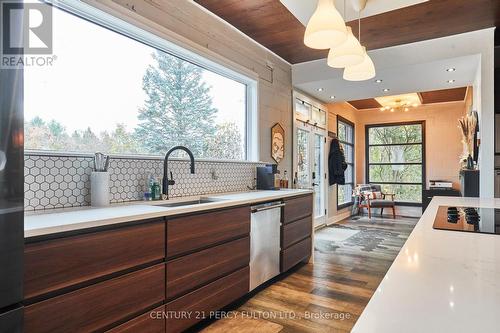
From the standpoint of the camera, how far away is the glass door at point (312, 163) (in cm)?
520

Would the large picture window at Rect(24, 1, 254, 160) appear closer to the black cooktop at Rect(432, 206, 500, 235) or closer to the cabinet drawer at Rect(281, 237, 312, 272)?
the cabinet drawer at Rect(281, 237, 312, 272)

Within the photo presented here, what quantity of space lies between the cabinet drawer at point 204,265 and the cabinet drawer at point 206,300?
50 mm

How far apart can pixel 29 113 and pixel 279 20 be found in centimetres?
260

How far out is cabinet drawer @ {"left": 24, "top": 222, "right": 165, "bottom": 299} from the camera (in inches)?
49.1

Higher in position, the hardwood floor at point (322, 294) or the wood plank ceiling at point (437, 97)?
the wood plank ceiling at point (437, 97)

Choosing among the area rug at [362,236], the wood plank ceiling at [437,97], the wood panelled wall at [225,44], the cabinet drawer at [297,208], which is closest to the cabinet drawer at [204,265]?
the cabinet drawer at [297,208]

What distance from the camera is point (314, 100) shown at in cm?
563

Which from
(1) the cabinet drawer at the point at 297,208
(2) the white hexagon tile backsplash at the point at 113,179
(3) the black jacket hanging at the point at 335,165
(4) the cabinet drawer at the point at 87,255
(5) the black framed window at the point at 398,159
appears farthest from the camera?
(5) the black framed window at the point at 398,159

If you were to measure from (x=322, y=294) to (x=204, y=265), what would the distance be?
128cm

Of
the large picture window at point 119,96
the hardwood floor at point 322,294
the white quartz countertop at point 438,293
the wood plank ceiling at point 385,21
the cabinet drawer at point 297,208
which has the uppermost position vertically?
the wood plank ceiling at point 385,21

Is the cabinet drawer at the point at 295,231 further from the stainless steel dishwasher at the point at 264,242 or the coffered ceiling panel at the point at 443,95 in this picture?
the coffered ceiling panel at the point at 443,95

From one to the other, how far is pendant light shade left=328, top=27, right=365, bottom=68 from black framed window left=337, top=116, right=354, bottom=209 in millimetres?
4859

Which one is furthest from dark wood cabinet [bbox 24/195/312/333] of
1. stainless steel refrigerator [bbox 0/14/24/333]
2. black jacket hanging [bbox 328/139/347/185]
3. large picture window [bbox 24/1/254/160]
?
black jacket hanging [bbox 328/139/347/185]

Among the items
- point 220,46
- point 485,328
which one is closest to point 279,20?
point 220,46
